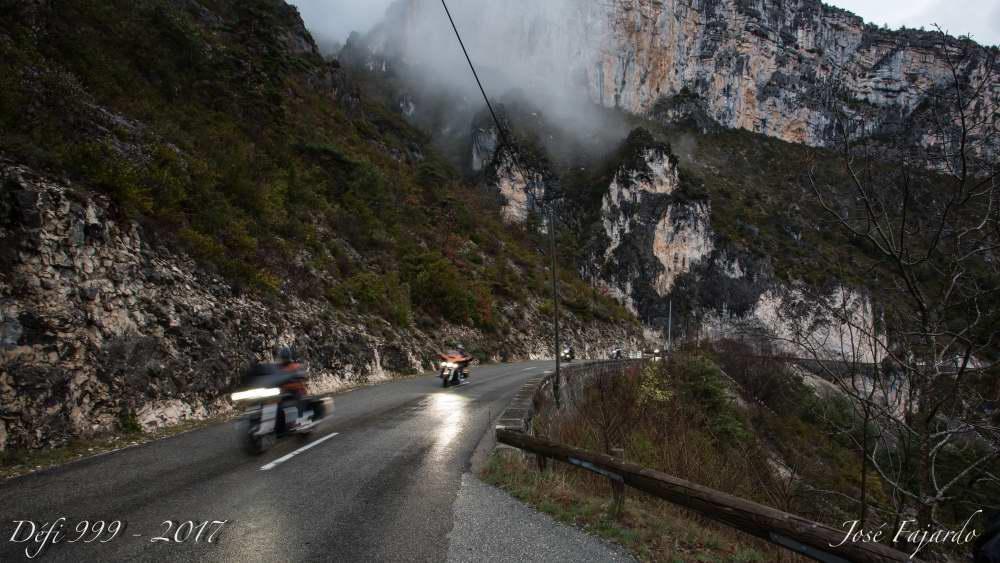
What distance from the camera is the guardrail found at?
8.96 feet

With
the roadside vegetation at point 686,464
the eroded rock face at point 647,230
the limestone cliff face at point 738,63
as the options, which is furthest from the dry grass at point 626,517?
the limestone cliff face at point 738,63

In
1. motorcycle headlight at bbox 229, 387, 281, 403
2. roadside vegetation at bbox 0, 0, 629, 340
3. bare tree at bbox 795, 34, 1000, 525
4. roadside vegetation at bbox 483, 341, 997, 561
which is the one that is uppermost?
roadside vegetation at bbox 0, 0, 629, 340

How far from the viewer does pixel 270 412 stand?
21.7 feet

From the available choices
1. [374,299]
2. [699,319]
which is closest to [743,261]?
[699,319]

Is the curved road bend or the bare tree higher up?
the bare tree

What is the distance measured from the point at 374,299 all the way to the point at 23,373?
1316cm

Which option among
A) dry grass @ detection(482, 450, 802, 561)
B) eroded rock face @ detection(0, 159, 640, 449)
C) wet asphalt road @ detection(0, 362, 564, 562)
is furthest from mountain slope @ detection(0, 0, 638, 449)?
dry grass @ detection(482, 450, 802, 561)

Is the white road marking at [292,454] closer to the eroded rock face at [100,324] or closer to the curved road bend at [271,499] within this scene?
the curved road bend at [271,499]

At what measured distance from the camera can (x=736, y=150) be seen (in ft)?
366

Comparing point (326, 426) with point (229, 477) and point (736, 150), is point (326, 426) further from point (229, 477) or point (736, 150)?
point (736, 150)

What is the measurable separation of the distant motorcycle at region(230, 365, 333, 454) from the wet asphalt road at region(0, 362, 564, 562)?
21cm

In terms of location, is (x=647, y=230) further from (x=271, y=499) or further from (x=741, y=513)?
(x=271, y=499)

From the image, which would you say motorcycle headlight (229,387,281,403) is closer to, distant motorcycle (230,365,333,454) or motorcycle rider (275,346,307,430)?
distant motorcycle (230,365,333,454)

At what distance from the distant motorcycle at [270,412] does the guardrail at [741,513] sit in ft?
13.1
